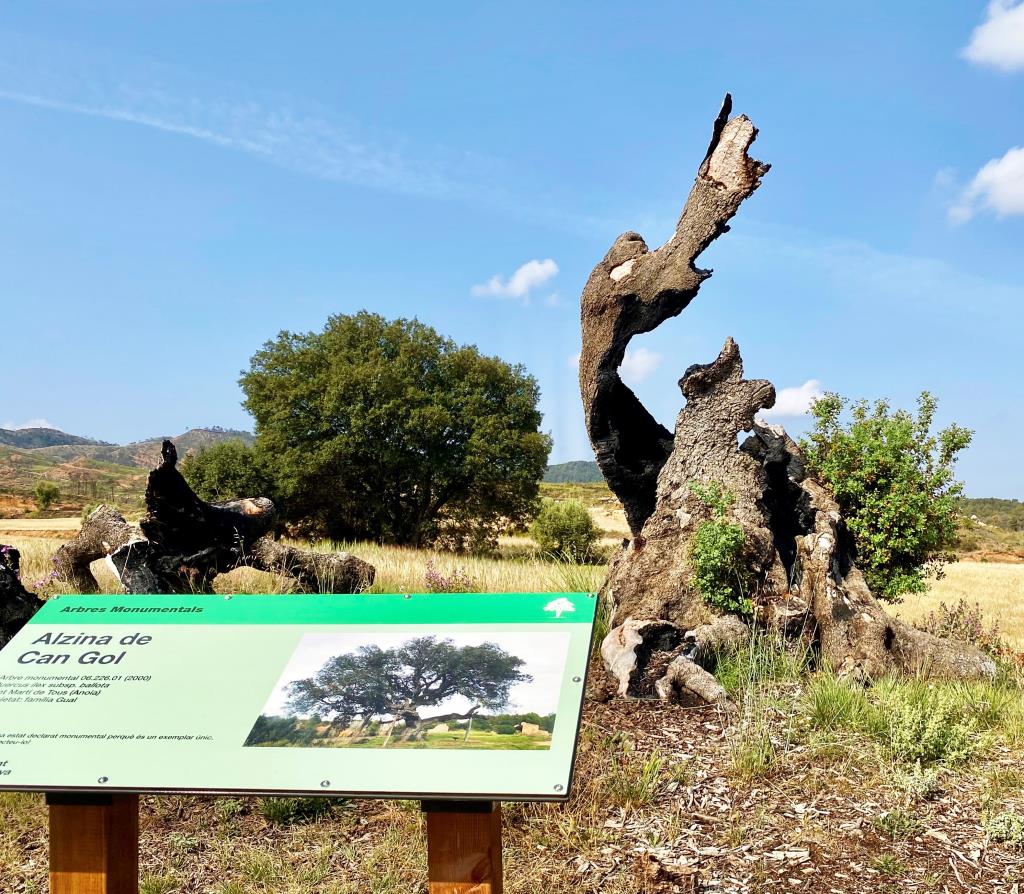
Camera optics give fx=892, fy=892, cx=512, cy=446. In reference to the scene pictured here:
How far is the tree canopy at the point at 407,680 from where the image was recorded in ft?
11.6

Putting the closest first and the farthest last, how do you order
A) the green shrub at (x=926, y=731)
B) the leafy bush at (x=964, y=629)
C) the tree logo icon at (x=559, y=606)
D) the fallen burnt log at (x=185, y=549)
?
the tree logo icon at (x=559, y=606) < the green shrub at (x=926, y=731) < the leafy bush at (x=964, y=629) < the fallen burnt log at (x=185, y=549)

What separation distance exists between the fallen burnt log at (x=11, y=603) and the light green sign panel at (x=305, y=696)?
124 inches

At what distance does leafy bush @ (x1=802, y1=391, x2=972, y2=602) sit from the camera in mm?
9086

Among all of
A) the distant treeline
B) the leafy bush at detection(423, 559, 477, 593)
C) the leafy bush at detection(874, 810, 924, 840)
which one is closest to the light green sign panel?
the leafy bush at detection(874, 810, 924, 840)

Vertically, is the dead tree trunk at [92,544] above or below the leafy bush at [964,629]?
above

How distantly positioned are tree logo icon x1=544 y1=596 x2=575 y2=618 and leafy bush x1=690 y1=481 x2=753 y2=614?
4018 mm

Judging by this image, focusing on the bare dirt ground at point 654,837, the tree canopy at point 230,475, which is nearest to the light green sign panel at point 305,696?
the bare dirt ground at point 654,837

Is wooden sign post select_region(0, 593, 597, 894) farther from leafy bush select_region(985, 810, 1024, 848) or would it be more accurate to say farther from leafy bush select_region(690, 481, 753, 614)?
leafy bush select_region(690, 481, 753, 614)

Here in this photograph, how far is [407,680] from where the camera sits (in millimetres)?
3670

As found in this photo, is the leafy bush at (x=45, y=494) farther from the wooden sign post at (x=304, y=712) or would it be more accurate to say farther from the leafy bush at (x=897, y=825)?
the leafy bush at (x=897, y=825)

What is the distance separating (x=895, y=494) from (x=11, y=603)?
8.19 metres

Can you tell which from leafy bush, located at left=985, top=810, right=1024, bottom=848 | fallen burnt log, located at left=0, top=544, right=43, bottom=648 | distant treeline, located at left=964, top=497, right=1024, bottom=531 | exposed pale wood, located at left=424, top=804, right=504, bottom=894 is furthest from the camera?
distant treeline, located at left=964, top=497, right=1024, bottom=531

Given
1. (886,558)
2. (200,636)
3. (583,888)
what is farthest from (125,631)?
(886,558)

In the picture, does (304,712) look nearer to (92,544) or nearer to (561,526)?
(92,544)
